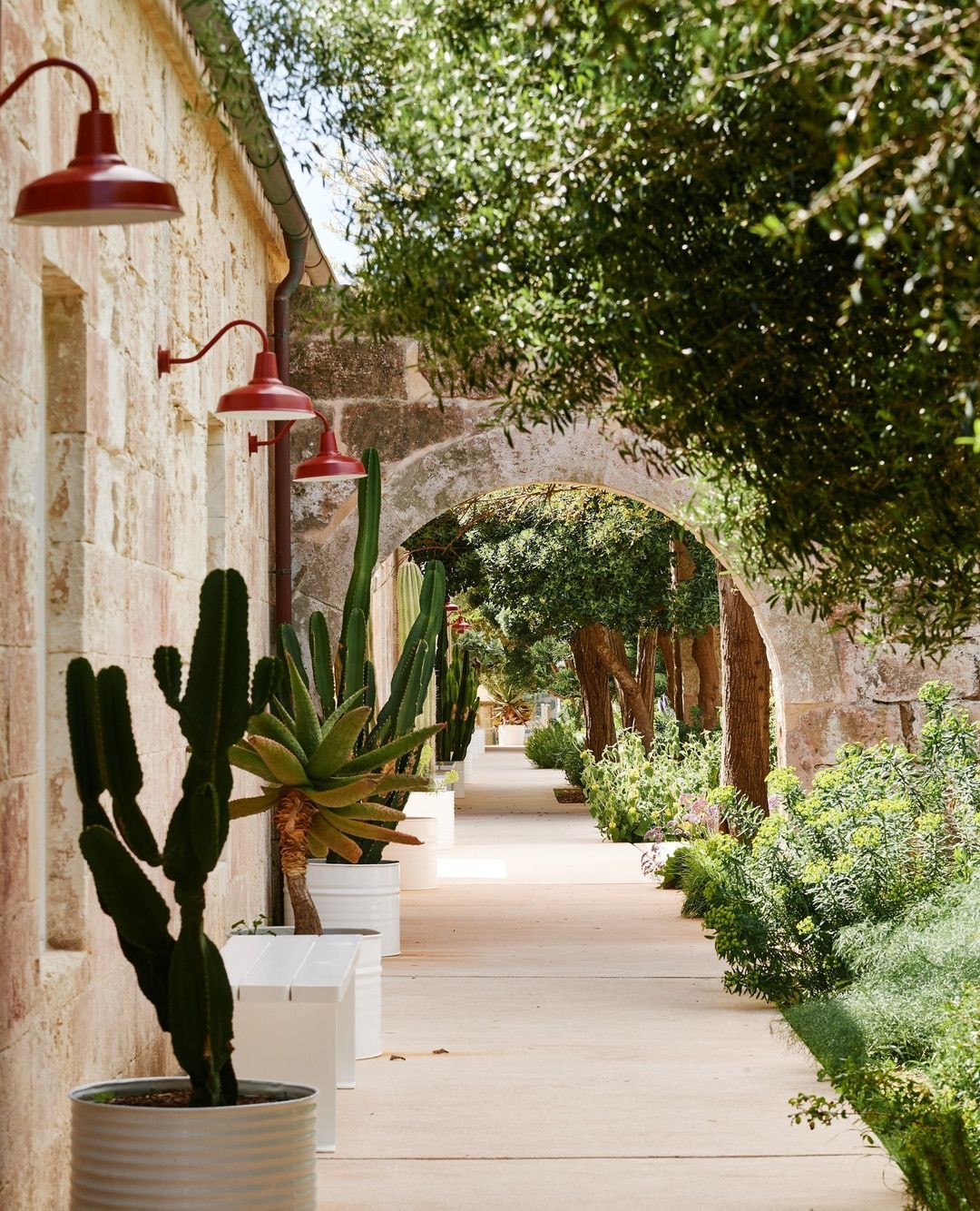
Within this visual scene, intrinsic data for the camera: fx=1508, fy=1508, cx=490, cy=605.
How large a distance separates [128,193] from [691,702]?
744 inches

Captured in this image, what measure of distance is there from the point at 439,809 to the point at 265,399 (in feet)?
27.4

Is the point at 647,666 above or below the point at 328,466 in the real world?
below

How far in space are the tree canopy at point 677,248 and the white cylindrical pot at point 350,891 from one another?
4569 millimetres

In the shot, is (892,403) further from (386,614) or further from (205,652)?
(386,614)

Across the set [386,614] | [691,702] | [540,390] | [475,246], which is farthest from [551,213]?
[691,702]

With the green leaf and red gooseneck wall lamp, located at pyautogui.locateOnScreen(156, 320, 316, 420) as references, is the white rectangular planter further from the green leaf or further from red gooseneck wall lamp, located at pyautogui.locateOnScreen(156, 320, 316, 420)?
red gooseneck wall lamp, located at pyautogui.locateOnScreen(156, 320, 316, 420)

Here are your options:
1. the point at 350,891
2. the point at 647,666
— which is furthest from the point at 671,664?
the point at 350,891

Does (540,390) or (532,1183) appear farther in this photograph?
(532,1183)

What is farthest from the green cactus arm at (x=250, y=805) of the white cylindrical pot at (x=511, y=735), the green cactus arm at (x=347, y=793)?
the white cylindrical pot at (x=511, y=735)

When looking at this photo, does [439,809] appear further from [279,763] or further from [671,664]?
[671,664]

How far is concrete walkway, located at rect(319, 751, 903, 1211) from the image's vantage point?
427cm

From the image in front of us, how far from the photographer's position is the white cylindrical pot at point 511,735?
158ft

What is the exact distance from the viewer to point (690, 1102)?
518 centimetres

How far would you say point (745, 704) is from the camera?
35.1 feet
